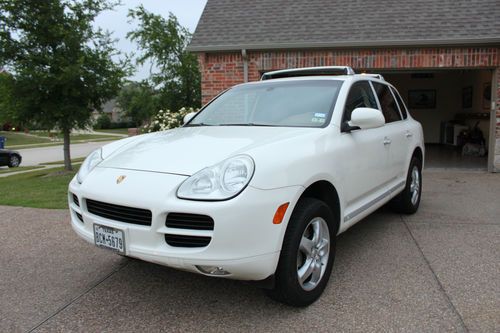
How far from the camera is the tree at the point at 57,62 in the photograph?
437 inches

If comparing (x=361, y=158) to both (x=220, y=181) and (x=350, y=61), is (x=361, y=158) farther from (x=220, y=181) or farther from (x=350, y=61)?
(x=350, y=61)

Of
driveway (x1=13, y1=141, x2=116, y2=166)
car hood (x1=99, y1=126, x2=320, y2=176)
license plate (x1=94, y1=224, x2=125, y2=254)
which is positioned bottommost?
driveway (x1=13, y1=141, x2=116, y2=166)

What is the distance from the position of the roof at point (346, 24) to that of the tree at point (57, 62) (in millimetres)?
3475

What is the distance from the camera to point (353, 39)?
9000mm

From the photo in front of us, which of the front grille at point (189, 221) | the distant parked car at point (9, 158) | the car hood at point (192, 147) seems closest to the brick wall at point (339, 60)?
the car hood at point (192, 147)

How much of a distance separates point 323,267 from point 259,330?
0.72 m

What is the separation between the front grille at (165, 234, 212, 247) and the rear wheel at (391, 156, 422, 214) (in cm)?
340

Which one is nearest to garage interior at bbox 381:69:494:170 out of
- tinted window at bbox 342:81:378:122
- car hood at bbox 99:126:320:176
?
tinted window at bbox 342:81:378:122

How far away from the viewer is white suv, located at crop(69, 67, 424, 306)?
2567mm

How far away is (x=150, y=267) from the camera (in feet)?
12.6

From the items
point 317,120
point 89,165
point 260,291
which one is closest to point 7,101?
point 89,165

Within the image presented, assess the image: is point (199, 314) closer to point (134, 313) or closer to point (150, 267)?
point (134, 313)

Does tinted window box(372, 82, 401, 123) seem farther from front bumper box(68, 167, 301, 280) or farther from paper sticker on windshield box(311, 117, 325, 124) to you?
front bumper box(68, 167, 301, 280)

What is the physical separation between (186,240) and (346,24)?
812cm
